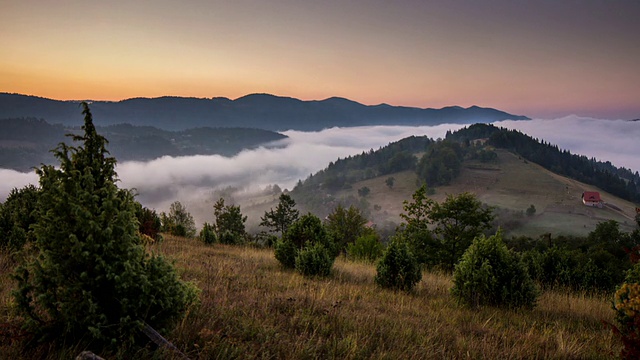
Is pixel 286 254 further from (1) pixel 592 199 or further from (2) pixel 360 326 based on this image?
(1) pixel 592 199

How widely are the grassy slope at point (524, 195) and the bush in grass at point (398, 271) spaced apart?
376 feet

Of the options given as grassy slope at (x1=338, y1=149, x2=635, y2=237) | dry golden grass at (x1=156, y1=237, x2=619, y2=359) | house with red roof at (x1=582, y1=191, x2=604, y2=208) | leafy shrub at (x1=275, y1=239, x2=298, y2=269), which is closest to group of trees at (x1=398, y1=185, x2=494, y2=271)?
leafy shrub at (x1=275, y1=239, x2=298, y2=269)

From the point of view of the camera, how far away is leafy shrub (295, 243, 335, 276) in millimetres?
10453

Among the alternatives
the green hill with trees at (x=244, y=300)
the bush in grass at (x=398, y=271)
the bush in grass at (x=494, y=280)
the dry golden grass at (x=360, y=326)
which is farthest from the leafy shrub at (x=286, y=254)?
the bush in grass at (x=494, y=280)

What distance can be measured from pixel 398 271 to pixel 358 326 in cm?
468

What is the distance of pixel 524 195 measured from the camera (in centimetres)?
14912

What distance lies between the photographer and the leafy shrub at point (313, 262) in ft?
34.3

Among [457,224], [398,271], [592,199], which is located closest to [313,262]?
[398,271]

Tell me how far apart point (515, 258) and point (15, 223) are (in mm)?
12804

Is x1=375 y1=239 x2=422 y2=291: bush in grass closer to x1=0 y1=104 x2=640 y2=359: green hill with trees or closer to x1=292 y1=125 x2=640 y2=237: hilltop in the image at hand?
x1=0 y1=104 x2=640 y2=359: green hill with trees

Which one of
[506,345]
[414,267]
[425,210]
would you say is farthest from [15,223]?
[425,210]

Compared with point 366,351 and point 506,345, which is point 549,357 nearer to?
point 506,345

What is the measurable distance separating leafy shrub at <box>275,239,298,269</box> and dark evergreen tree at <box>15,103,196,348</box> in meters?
8.19

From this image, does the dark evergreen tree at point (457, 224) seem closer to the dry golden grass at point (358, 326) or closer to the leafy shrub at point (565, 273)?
the leafy shrub at point (565, 273)
